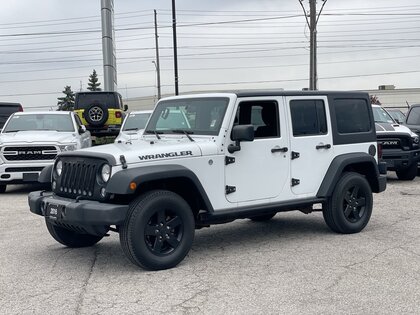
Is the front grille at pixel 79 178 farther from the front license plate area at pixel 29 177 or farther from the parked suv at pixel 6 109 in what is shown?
the parked suv at pixel 6 109

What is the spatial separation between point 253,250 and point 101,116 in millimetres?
14034

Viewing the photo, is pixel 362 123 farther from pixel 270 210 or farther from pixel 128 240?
pixel 128 240

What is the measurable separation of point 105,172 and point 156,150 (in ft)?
1.85

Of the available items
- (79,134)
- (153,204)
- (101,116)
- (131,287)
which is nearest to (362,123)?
(153,204)

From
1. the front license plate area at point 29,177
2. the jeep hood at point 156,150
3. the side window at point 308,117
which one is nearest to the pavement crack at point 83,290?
the jeep hood at point 156,150

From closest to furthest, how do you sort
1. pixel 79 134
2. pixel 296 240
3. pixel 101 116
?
pixel 296 240 < pixel 79 134 < pixel 101 116

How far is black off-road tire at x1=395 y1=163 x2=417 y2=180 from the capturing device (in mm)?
13973

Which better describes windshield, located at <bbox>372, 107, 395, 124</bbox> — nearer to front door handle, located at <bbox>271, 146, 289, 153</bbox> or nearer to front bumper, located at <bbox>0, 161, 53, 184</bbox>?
front bumper, located at <bbox>0, 161, 53, 184</bbox>

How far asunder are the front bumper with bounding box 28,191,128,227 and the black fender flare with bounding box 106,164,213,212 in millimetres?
191

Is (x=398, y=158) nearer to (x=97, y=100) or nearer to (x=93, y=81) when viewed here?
(x=97, y=100)

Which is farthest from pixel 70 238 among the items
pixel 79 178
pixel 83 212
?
pixel 83 212

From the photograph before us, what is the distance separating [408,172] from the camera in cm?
1408

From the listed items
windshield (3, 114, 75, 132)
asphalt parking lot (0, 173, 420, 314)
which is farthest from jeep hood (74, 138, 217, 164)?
windshield (3, 114, 75, 132)

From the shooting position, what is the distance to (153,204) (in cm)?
587
